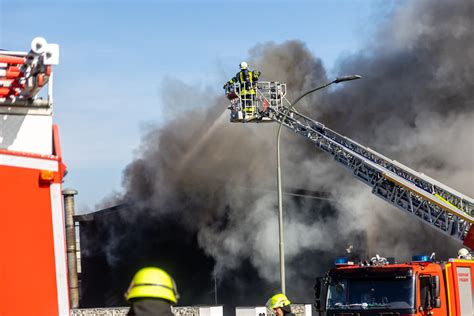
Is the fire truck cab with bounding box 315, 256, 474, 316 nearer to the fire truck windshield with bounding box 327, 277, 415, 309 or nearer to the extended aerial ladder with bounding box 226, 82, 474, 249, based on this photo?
the fire truck windshield with bounding box 327, 277, 415, 309

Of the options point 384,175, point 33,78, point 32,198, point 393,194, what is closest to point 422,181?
point 393,194

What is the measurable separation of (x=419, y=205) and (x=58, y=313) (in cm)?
1716

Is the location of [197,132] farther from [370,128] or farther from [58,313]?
[58,313]

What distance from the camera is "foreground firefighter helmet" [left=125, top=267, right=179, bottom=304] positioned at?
4.08m

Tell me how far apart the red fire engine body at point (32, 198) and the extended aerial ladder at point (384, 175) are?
1422cm

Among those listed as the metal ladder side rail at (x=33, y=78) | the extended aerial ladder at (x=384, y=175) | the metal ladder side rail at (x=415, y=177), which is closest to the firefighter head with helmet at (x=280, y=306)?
the metal ladder side rail at (x=33, y=78)

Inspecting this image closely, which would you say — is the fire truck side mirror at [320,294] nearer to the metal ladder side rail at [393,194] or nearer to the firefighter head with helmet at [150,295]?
the metal ladder side rail at [393,194]

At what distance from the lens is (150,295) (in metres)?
4.07

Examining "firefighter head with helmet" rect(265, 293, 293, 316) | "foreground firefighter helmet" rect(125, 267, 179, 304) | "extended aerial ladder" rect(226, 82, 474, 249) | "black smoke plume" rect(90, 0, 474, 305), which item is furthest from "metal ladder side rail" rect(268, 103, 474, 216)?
"foreground firefighter helmet" rect(125, 267, 179, 304)

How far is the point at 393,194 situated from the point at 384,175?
51cm

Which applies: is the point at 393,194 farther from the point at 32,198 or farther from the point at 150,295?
the point at 150,295

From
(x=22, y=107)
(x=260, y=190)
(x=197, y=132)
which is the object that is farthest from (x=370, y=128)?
(x=22, y=107)

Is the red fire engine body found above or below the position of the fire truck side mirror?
above

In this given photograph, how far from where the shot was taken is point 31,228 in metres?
5.43
